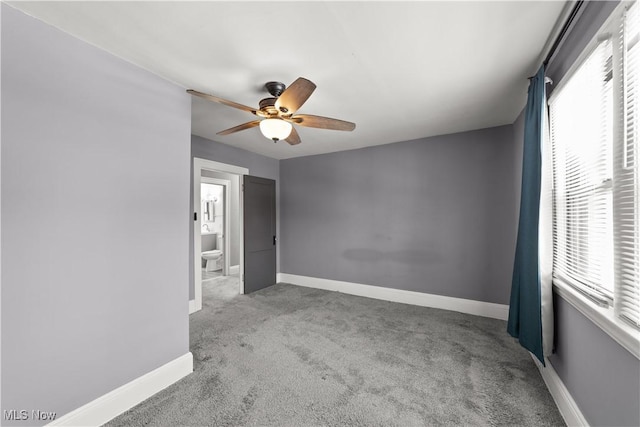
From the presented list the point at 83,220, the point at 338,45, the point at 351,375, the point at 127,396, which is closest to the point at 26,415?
the point at 127,396

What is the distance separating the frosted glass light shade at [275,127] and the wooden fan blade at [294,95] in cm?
9

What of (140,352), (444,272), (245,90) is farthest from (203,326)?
(444,272)

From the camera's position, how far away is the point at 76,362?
63.6 inches

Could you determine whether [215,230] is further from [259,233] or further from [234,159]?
[234,159]

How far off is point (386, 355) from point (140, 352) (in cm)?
208

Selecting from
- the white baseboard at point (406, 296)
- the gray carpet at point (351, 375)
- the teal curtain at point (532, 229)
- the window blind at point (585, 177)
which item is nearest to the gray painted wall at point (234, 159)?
the white baseboard at point (406, 296)

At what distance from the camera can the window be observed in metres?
1.10

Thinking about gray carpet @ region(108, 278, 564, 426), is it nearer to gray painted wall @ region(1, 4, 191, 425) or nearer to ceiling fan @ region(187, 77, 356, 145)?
gray painted wall @ region(1, 4, 191, 425)

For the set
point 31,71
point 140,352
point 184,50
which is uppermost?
point 184,50

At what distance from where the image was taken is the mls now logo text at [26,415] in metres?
1.36

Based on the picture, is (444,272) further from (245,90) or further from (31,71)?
(31,71)

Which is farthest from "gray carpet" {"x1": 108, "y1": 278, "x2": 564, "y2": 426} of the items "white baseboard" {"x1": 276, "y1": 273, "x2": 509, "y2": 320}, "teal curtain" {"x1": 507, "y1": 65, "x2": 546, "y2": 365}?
"teal curtain" {"x1": 507, "y1": 65, "x2": 546, "y2": 365}

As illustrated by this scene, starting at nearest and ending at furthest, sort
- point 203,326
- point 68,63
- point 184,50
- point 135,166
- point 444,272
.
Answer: point 68,63, point 184,50, point 135,166, point 203,326, point 444,272

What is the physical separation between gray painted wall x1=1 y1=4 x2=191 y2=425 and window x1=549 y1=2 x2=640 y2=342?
2751mm
